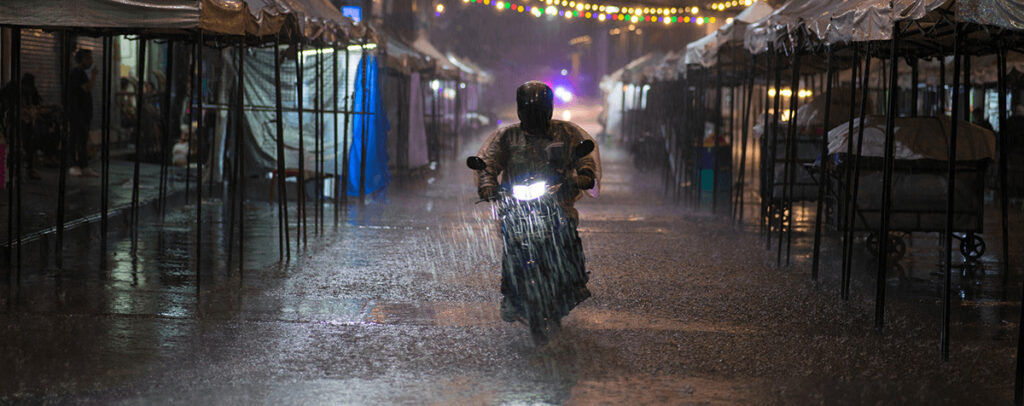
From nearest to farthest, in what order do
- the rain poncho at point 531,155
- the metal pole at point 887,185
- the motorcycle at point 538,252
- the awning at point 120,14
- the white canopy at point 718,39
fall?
the motorcycle at point 538,252, the rain poncho at point 531,155, the metal pole at point 887,185, the awning at point 120,14, the white canopy at point 718,39

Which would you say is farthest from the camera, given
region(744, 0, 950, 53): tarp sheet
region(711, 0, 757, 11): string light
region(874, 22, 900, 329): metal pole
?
region(711, 0, 757, 11): string light

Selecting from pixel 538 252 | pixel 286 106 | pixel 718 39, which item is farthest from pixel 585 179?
pixel 286 106

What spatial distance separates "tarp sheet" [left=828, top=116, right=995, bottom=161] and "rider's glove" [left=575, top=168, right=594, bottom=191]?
12.0 ft

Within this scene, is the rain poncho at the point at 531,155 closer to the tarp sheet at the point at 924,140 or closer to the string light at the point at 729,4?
the tarp sheet at the point at 924,140

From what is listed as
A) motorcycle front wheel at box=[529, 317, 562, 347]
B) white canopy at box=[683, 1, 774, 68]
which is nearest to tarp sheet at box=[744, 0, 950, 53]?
white canopy at box=[683, 1, 774, 68]

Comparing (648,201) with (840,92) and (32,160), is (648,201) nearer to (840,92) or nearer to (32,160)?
(840,92)

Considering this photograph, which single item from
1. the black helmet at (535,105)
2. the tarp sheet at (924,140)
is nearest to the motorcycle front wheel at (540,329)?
the black helmet at (535,105)

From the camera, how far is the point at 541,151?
638 centimetres

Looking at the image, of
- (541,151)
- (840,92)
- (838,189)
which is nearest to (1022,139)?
(840,92)

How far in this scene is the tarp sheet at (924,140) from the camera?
29.3 ft

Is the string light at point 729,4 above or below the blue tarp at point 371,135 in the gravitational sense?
above

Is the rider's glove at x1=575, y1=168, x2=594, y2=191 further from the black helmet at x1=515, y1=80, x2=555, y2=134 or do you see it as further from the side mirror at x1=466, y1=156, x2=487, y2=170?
the side mirror at x1=466, y1=156, x2=487, y2=170

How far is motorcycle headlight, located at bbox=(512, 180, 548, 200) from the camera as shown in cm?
599

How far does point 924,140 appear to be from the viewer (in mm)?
9000
